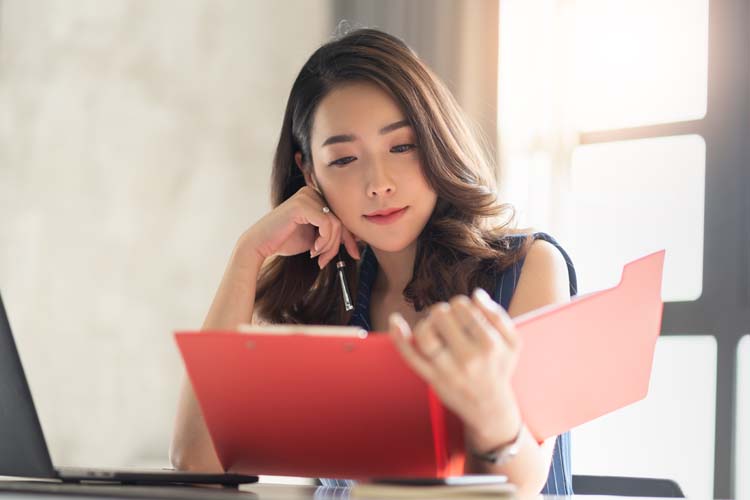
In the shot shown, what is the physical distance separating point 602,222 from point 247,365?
2.17 meters

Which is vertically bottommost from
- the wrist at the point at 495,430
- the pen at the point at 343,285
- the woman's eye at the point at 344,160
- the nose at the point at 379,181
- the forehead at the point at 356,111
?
the wrist at the point at 495,430

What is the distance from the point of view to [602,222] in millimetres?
2861

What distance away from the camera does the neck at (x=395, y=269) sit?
1.80 meters

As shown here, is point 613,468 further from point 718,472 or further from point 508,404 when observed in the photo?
point 508,404

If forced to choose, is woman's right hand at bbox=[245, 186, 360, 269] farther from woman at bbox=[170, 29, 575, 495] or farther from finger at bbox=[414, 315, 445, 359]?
finger at bbox=[414, 315, 445, 359]

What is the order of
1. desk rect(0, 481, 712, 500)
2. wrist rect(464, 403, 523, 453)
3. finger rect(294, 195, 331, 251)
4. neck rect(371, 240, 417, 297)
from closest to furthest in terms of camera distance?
desk rect(0, 481, 712, 500)
wrist rect(464, 403, 523, 453)
finger rect(294, 195, 331, 251)
neck rect(371, 240, 417, 297)

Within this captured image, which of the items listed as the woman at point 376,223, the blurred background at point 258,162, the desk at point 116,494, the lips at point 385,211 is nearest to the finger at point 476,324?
the desk at point 116,494

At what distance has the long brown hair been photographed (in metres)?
1.63

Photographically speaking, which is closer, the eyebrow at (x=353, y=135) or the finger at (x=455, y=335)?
the finger at (x=455, y=335)

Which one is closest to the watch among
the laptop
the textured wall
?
the laptop

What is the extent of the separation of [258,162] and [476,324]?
2.80 meters

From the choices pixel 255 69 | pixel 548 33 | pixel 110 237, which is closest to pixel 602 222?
pixel 548 33

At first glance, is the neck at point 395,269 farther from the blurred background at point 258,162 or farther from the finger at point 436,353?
the blurred background at point 258,162

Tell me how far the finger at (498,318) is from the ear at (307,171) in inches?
39.7
